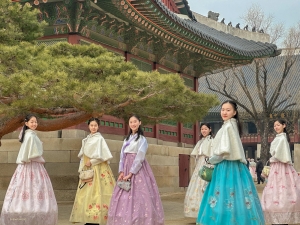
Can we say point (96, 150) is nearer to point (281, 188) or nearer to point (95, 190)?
point (95, 190)

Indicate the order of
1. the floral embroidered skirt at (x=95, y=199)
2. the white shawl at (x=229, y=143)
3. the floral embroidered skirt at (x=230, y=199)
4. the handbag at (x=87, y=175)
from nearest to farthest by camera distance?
the floral embroidered skirt at (x=230, y=199) → the white shawl at (x=229, y=143) → the floral embroidered skirt at (x=95, y=199) → the handbag at (x=87, y=175)

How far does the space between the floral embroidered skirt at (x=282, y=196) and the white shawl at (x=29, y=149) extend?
4014 mm

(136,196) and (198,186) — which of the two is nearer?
(136,196)

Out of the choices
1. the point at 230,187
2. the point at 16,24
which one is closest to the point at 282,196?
the point at 230,187

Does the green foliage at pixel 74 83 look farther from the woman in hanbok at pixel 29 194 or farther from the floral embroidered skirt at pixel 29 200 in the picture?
the floral embroidered skirt at pixel 29 200

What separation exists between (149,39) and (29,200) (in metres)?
9.99

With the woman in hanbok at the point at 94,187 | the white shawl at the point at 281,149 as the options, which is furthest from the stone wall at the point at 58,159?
the white shawl at the point at 281,149

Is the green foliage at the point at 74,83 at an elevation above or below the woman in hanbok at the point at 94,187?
above

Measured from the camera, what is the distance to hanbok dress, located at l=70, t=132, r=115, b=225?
8.64 metres

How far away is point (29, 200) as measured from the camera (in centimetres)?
791

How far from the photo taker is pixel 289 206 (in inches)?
364

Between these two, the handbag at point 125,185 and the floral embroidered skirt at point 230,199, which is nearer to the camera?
the floral embroidered skirt at point 230,199

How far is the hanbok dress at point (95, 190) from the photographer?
8641 millimetres

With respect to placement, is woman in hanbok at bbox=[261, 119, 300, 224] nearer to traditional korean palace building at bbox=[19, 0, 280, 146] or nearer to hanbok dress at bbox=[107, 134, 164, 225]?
hanbok dress at bbox=[107, 134, 164, 225]
